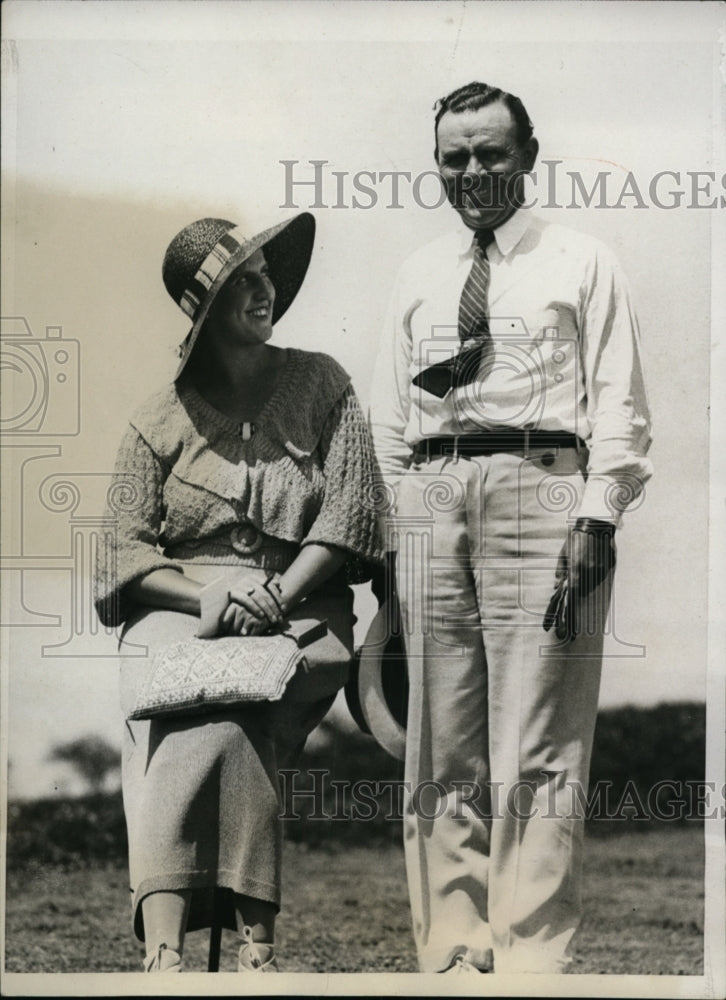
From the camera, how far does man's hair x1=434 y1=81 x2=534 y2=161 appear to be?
4164mm

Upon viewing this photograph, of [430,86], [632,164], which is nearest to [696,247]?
[632,164]

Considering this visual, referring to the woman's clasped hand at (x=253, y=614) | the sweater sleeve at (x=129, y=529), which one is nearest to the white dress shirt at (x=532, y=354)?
the woman's clasped hand at (x=253, y=614)

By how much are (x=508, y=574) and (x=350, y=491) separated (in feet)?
1.80

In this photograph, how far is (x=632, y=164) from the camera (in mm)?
4199

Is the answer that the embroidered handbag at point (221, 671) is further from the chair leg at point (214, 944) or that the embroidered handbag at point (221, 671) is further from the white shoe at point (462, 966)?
the white shoe at point (462, 966)

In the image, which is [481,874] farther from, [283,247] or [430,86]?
[430,86]

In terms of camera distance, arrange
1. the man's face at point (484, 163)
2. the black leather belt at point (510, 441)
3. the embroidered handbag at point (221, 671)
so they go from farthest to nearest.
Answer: the man's face at point (484, 163) → the black leather belt at point (510, 441) → the embroidered handbag at point (221, 671)

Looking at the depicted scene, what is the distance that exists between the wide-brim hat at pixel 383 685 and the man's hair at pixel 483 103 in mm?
1499

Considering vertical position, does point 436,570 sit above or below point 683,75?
below

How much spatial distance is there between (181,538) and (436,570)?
79 centimetres

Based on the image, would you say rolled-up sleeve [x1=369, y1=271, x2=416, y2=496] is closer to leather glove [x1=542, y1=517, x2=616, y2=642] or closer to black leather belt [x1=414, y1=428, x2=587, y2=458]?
black leather belt [x1=414, y1=428, x2=587, y2=458]

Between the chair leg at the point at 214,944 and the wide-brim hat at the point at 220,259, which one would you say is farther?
the wide-brim hat at the point at 220,259

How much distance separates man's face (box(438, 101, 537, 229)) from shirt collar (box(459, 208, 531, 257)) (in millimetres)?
20

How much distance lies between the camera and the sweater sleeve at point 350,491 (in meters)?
4.04
